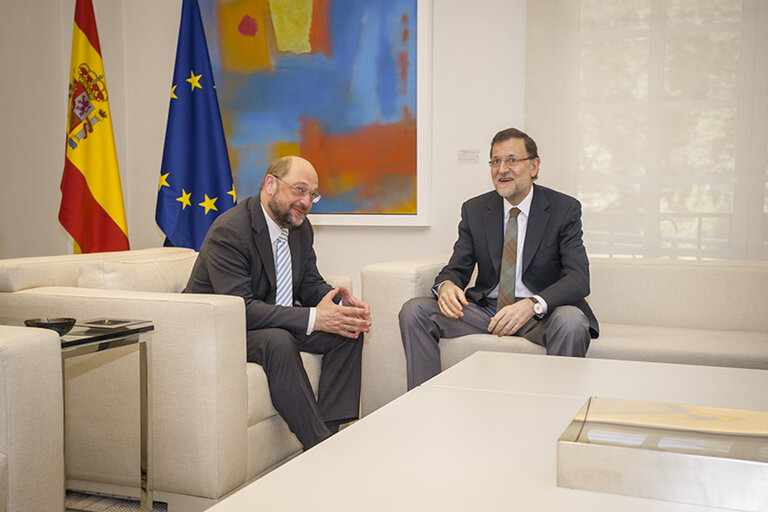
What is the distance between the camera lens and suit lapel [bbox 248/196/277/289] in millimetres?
2660

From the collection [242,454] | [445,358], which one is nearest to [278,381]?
[242,454]

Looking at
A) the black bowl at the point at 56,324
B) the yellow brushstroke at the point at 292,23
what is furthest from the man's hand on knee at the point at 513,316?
the yellow brushstroke at the point at 292,23

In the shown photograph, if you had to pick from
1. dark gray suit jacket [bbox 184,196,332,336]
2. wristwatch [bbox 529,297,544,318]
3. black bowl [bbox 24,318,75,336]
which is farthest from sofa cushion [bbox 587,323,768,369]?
black bowl [bbox 24,318,75,336]

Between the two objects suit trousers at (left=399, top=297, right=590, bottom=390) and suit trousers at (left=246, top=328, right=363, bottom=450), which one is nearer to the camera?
suit trousers at (left=246, top=328, right=363, bottom=450)

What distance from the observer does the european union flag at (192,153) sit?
415cm

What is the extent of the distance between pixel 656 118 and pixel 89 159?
3.09 meters

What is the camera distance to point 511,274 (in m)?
3.01

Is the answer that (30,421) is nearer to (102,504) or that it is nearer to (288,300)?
(102,504)

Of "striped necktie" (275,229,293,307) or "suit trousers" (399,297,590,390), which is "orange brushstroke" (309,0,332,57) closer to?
"striped necktie" (275,229,293,307)

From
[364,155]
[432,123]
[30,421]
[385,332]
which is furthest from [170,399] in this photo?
[432,123]

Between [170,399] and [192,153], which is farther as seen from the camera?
[192,153]

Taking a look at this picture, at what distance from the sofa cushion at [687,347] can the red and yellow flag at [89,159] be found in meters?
2.76

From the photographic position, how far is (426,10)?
3.94 m

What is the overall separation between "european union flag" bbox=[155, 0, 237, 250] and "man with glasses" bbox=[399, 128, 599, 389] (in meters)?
1.68
